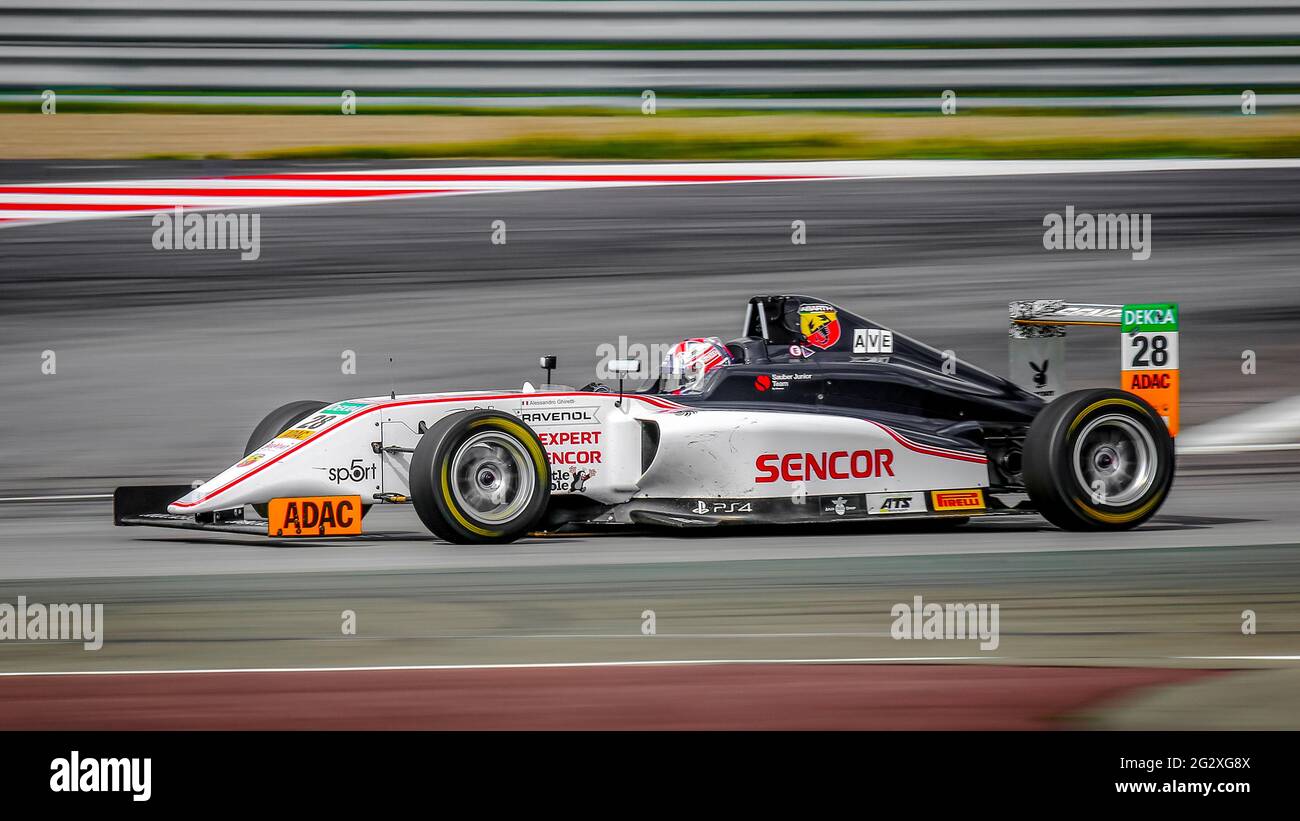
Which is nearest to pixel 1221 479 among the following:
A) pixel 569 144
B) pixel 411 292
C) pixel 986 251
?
pixel 986 251

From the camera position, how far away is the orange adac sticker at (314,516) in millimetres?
7613

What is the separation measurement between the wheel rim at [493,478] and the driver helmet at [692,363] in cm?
115

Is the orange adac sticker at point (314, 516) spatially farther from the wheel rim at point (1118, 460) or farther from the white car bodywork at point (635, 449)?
the wheel rim at point (1118, 460)

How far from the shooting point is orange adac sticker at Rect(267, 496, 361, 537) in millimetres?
7613

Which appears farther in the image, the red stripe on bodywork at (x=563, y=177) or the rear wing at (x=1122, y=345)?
the red stripe on bodywork at (x=563, y=177)

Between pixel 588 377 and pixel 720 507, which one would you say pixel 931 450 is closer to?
pixel 720 507

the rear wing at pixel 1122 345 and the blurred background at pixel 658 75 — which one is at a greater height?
the blurred background at pixel 658 75

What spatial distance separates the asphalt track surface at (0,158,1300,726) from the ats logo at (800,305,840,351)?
3.60ft

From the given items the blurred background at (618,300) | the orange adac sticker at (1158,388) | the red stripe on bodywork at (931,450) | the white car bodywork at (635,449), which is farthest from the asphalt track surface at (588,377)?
the orange adac sticker at (1158,388)

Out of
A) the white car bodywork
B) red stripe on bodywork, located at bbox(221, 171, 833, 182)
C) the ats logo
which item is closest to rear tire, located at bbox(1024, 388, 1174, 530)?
the white car bodywork

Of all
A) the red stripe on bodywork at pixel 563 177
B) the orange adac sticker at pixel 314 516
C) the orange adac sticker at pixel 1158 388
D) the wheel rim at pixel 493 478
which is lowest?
the orange adac sticker at pixel 314 516

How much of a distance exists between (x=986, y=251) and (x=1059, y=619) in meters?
9.29

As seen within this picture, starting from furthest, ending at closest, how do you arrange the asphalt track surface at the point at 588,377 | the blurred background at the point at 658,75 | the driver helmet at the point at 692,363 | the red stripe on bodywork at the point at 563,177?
the blurred background at the point at 658,75
the red stripe on bodywork at the point at 563,177
the driver helmet at the point at 692,363
the asphalt track surface at the point at 588,377

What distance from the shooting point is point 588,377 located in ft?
41.3
